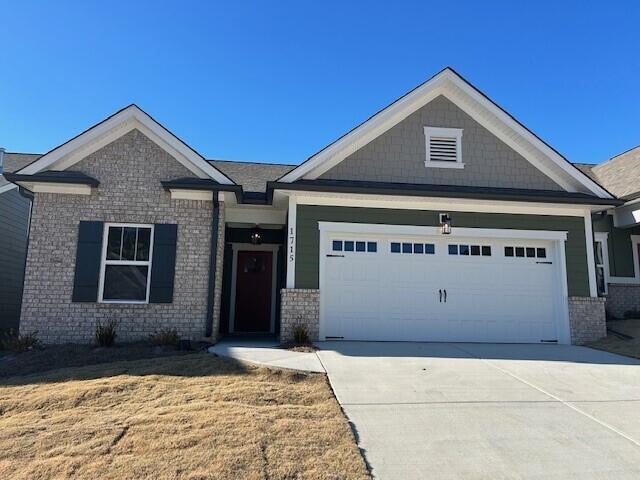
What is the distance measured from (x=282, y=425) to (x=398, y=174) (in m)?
7.12

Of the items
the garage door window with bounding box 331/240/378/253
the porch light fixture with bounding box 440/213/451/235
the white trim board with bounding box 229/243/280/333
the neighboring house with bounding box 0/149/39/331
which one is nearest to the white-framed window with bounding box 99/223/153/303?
the white trim board with bounding box 229/243/280/333

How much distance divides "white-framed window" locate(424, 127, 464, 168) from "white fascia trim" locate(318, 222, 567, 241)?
1.61 m

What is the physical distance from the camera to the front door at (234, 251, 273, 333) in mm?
12062

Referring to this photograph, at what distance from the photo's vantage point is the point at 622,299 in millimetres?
12320

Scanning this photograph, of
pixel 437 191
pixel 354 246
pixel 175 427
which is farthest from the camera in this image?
pixel 354 246

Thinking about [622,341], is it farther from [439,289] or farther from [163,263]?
[163,263]

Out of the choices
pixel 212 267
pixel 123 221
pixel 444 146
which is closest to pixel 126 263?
pixel 123 221

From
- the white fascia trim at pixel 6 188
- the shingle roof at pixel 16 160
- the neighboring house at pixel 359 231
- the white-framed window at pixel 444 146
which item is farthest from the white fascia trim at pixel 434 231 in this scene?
the shingle roof at pixel 16 160

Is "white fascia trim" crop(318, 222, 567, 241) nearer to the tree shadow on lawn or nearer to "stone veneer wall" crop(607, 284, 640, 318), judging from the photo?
"stone veneer wall" crop(607, 284, 640, 318)

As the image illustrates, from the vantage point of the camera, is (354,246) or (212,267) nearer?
(212,267)

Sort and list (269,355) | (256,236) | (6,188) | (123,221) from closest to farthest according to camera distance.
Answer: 1. (269,355)
2. (123,221)
3. (256,236)
4. (6,188)

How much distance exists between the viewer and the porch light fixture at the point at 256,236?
1158cm

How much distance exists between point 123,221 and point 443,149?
23.6 ft

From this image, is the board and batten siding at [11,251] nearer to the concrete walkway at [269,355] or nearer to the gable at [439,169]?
the concrete walkway at [269,355]
